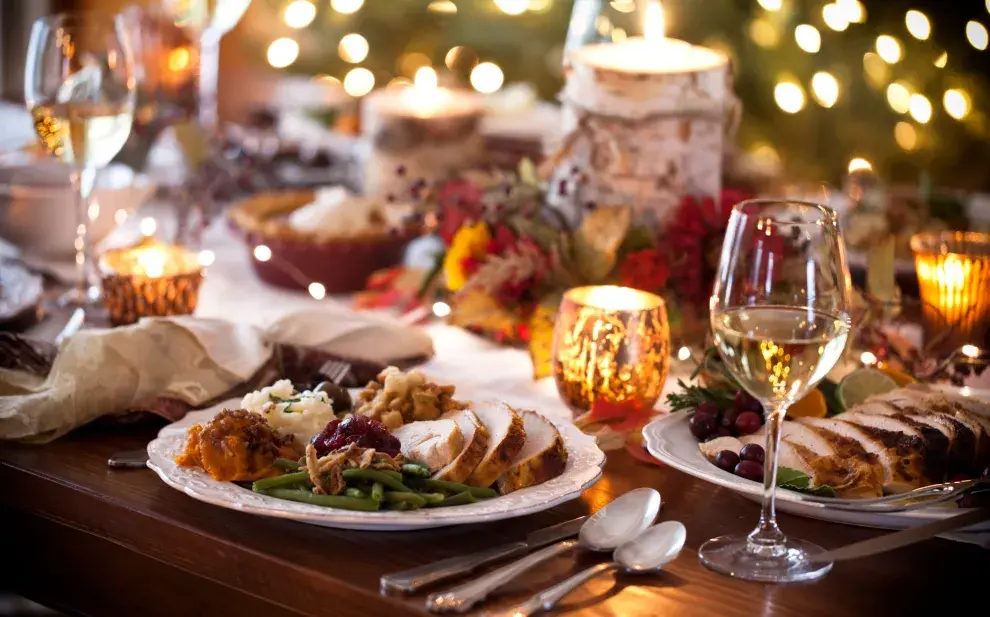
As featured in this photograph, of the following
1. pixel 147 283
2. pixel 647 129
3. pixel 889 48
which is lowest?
pixel 147 283

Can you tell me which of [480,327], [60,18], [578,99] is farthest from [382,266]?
[60,18]

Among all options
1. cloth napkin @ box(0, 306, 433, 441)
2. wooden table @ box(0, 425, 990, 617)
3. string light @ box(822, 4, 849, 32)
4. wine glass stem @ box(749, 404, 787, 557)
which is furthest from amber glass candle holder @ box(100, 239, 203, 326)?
string light @ box(822, 4, 849, 32)

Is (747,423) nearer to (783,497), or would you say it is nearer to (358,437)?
(783,497)

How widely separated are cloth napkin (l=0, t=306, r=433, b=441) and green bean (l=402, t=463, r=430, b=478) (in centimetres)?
34

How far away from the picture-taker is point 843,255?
35.1 inches

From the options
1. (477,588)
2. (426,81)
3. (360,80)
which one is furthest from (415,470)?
(360,80)

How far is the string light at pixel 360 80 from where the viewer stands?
12.6 feet

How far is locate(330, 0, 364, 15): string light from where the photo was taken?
11.5ft

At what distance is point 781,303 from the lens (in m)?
0.88

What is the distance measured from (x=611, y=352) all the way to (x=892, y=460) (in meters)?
0.32

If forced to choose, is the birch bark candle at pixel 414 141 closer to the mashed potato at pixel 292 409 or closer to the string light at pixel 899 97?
the mashed potato at pixel 292 409

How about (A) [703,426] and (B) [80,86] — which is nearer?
(A) [703,426]

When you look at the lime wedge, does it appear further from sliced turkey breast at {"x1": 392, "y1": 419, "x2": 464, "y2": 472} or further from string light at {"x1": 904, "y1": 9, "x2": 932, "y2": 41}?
string light at {"x1": 904, "y1": 9, "x2": 932, "y2": 41}

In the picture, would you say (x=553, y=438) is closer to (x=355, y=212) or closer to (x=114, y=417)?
(x=114, y=417)
